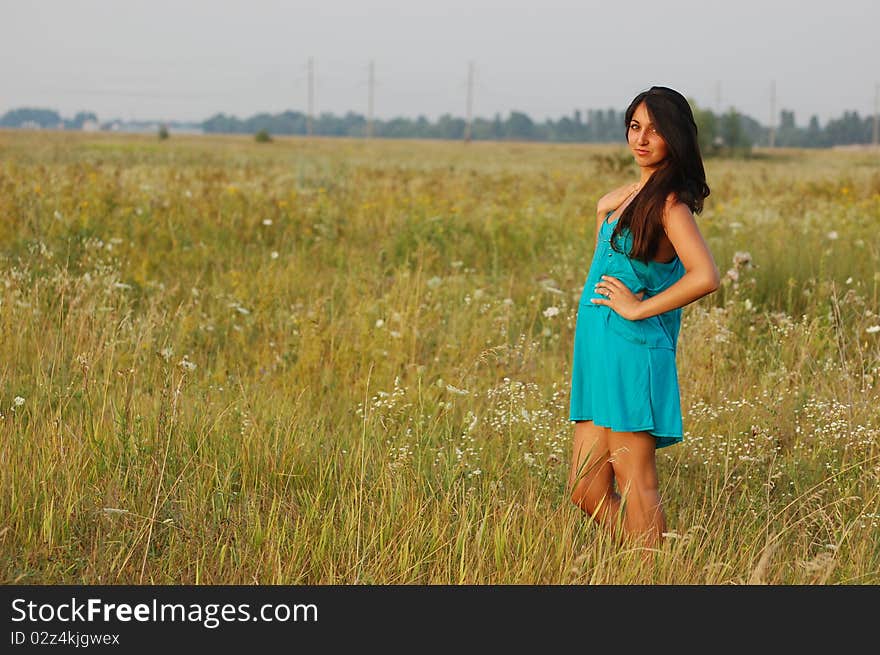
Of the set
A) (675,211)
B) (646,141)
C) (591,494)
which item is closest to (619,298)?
(675,211)

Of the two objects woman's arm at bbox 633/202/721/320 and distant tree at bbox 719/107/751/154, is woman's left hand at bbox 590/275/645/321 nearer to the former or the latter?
woman's arm at bbox 633/202/721/320

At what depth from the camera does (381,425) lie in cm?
427

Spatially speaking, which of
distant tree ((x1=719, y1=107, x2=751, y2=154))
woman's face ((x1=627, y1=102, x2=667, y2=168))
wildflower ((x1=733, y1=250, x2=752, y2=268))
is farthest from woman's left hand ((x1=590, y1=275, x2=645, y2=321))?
distant tree ((x1=719, y1=107, x2=751, y2=154))

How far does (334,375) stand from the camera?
5.14 metres

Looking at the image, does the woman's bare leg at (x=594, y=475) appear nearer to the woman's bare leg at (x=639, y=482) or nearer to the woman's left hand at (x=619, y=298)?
the woman's bare leg at (x=639, y=482)

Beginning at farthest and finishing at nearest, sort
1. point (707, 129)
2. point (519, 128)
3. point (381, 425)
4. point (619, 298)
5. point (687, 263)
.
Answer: point (519, 128) → point (707, 129) → point (381, 425) → point (619, 298) → point (687, 263)

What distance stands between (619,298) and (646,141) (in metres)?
0.49

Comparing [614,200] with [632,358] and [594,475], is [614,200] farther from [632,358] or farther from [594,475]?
[594,475]

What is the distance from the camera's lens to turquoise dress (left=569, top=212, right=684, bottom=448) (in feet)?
9.75

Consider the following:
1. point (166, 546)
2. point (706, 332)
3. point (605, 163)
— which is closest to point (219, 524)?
point (166, 546)

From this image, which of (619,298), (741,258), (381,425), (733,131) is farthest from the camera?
(733,131)


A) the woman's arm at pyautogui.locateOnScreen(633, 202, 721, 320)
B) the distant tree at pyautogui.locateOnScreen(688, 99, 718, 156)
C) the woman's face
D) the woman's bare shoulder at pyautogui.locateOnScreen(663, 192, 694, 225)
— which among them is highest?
the distant tree at pyautogui.locateOnScreen(688, 99, 718, 156)

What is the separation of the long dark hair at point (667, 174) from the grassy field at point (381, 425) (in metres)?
0.94
